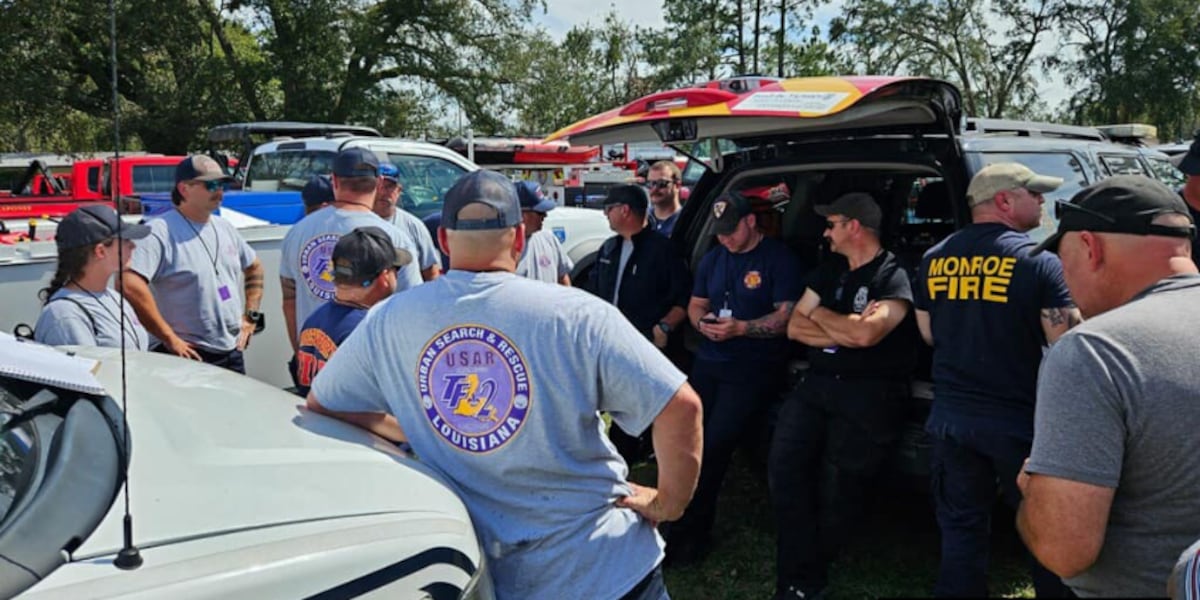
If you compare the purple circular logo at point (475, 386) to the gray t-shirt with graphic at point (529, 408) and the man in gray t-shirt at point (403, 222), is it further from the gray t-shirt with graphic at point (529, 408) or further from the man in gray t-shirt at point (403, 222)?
the man in gray t-shirt at point (403, 222)

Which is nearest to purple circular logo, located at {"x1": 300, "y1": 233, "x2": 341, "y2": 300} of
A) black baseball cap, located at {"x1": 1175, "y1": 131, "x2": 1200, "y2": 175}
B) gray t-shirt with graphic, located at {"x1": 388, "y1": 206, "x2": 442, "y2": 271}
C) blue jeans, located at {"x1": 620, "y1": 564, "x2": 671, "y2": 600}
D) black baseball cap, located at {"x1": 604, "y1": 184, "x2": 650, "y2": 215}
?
gray t-shirt with graphic, located at {"x1": 388, "y1": 206, "x2": 442, "y2": 271}

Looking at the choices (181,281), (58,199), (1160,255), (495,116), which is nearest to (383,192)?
(181,281)

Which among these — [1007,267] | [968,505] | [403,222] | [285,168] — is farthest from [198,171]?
[285,168]

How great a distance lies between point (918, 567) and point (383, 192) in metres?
3.63

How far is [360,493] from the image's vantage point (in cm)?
174

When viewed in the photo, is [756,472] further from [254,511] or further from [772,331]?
[254,511]

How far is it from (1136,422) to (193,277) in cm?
402

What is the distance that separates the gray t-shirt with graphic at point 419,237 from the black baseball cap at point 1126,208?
3.74 metres

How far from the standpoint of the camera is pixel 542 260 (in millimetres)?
5152

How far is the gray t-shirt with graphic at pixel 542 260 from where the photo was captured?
5066 mm

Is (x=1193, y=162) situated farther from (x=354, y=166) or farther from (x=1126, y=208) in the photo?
(x=354, y=166)

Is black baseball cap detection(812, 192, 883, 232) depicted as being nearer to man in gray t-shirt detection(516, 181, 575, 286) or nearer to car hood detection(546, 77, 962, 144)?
car hood detection(546, 77, 962, 144)

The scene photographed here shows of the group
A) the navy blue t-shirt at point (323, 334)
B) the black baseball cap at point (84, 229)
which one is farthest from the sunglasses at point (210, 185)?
the navy blue t-shirt at point (323, 334)

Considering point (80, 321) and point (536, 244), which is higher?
point (536, 244)
